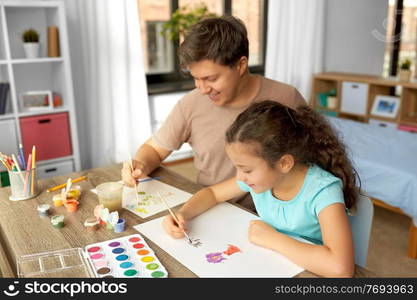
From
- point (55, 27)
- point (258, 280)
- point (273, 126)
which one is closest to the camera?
Result: point (258, 280)

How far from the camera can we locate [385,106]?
383 centimetres

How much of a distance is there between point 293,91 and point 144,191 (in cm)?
66

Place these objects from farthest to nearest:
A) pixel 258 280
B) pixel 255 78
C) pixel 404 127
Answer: pixel 404 127
pixel 255 78
pixel 258 280

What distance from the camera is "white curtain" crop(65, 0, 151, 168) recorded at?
3.04 m

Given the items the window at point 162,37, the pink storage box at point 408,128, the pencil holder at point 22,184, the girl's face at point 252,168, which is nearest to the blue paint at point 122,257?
the girl's face at point 252,168

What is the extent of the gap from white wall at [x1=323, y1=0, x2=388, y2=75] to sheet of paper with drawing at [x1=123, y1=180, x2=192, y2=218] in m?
3.54

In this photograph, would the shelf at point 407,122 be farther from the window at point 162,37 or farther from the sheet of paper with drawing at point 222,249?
the sheet of paper with drawing at point 222,249

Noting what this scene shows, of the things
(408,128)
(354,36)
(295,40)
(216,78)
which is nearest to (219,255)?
(216,78)

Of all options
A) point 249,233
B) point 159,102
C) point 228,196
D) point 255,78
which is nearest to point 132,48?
point 159,102

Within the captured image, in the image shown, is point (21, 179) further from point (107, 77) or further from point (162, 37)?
point (162, 37)

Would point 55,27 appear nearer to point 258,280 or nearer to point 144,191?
point 144,191

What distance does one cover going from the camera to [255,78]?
1547 mm

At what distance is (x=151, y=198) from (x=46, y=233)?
1.15 feet

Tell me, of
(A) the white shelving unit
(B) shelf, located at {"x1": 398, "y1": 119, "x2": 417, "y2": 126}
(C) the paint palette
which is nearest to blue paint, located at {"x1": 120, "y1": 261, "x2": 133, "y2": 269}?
(C) the paint palette
